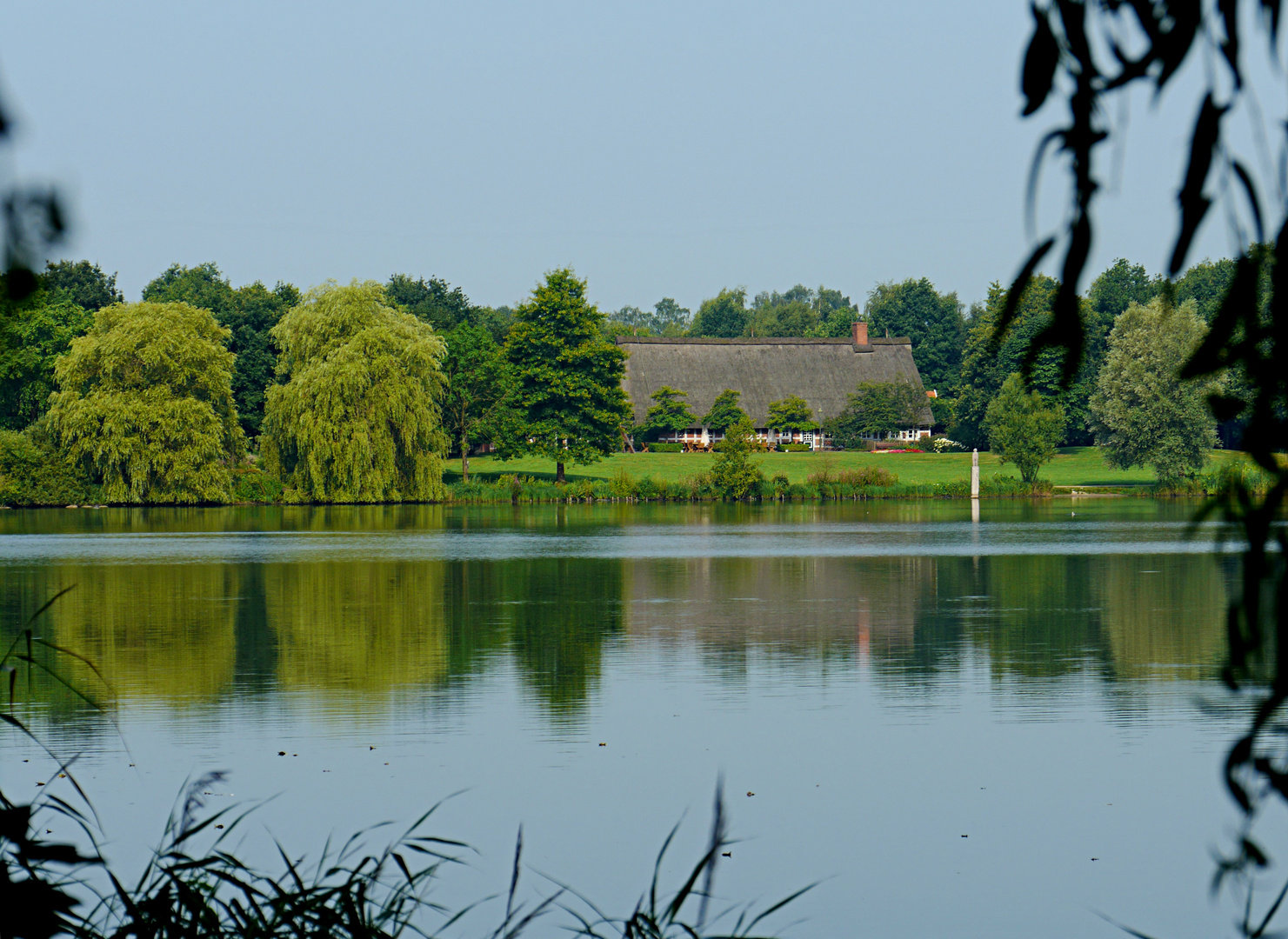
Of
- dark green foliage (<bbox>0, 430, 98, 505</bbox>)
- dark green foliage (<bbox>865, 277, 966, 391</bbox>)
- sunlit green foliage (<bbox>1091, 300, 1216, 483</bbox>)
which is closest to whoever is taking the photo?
dark green foliage (<bbox>0, 430, 98, 505</bbox>)

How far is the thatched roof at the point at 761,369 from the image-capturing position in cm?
8200

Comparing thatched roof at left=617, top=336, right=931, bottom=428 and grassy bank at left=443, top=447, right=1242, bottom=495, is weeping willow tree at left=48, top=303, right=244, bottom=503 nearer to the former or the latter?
grassy bank at left=443, top=447, right=1242, bottom=495

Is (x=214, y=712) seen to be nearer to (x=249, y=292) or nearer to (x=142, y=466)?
(x=142, y=466)

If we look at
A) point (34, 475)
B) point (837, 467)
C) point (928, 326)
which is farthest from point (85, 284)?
point (928, 326)

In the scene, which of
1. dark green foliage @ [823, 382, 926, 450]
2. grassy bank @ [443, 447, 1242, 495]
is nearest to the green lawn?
grassy bank @ [443, 447, 1242, 495]

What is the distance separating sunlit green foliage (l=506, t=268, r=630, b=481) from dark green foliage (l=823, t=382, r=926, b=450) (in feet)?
60.1

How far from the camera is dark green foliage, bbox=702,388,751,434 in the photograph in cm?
7500

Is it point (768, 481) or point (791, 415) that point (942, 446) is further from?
point (768, 481)

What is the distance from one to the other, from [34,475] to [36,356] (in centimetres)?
652

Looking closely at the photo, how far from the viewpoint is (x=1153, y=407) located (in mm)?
55906

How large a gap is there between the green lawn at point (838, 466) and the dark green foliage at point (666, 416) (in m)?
5.33

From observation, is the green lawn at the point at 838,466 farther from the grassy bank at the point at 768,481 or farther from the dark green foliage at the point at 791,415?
the dark green foliage at the point at 791,415

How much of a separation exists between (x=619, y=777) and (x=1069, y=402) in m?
65.6

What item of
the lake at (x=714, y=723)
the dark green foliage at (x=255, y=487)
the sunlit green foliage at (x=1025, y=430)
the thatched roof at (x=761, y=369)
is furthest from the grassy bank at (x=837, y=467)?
the lake at (x=714, y=723)
